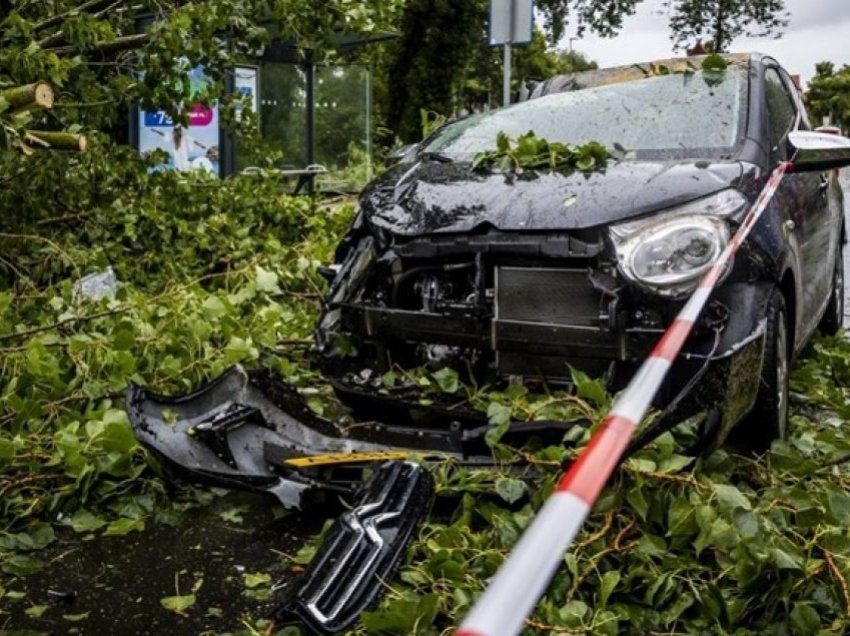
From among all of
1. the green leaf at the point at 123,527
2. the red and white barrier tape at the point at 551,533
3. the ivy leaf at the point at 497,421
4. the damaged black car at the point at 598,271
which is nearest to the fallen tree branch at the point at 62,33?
the damaged black car at the point at 598,271

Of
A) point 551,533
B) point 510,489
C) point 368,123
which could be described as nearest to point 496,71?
point 368,123

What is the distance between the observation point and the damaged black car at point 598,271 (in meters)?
3.32

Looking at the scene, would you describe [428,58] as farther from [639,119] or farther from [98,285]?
[639,119]

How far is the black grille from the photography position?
3.44 metres

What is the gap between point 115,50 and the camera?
577 cm

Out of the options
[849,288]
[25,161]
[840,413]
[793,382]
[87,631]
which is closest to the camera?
[87,631]

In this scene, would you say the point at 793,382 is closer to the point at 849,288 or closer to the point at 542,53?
the point at 849,288

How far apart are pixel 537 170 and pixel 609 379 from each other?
3.12 ft

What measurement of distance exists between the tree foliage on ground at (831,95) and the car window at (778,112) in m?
60.4

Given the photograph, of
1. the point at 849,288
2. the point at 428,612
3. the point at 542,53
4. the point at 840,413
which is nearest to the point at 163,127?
the point at 849,288

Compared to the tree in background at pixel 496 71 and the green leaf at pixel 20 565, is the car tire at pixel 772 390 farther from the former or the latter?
the tree in background at pixel 496 71

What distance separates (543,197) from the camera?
142 inches

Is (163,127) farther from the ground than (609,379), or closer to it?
farther from the ground

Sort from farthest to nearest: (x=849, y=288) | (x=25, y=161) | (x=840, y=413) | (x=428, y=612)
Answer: (x=849, y=288) → (x=25, y=161) → (x=840, y=413) → (x=428, y=612)
